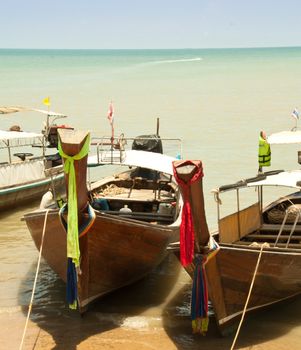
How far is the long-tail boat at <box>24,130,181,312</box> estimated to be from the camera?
28.1ft

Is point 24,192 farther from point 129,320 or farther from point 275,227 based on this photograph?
point 275,227

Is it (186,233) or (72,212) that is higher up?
(72,212)

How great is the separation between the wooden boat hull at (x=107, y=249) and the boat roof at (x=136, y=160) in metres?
1.54

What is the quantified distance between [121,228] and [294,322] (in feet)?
9.49

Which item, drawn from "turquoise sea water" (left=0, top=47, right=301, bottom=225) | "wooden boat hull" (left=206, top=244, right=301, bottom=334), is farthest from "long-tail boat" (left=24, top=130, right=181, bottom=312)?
"turquoise sea water" (left=0, top=47, right=301, bottom=225)

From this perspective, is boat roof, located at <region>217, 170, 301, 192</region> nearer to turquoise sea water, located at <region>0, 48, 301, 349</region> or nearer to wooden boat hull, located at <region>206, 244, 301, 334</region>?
wooden boat hull, located at <region>206, 244, 301, 334</region>

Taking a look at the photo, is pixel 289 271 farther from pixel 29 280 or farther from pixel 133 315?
pixel 29 280

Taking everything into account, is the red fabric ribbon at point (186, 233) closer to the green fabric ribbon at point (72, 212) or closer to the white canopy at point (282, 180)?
the green fabric ribbon at point (72, 212)

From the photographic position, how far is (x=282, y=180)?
988 centimetres

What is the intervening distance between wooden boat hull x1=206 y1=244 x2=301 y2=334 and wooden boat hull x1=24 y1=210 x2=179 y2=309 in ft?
4.96

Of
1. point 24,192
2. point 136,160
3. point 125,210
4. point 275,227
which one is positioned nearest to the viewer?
point 275,227

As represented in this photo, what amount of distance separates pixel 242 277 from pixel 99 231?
83.9 inches

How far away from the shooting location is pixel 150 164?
1148 centimetres

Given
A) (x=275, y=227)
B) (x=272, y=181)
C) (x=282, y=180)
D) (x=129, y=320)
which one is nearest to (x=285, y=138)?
(x=275, y=227)
